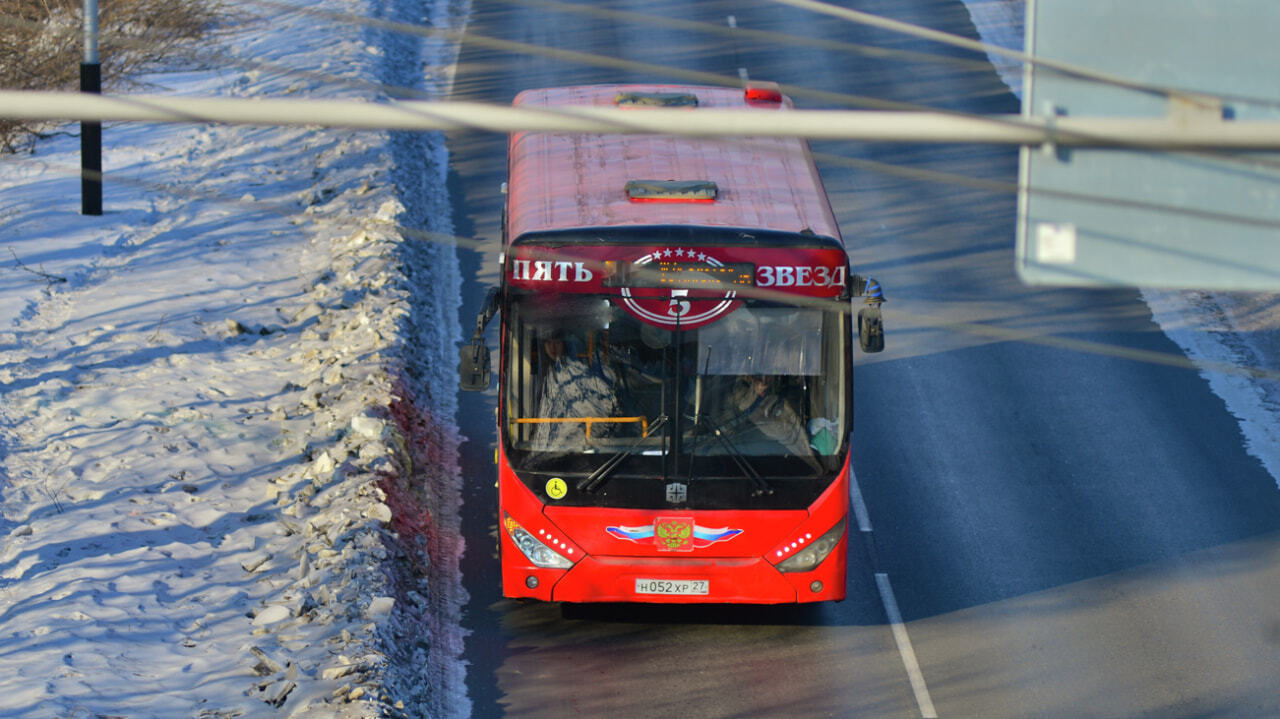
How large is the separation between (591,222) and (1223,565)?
621 centimetres

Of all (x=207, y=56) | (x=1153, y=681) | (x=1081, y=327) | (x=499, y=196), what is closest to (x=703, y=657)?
(x=1153, y=681)

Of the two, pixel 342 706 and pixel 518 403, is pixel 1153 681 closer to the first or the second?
pixel 518 403

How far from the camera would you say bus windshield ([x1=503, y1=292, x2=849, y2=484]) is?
1080 centimetres

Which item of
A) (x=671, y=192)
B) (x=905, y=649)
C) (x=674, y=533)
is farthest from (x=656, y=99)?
(x=905, y=649)

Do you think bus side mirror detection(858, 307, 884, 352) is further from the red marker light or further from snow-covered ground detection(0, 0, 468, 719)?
snow-covered ground detection(0, 0, 468, 719)

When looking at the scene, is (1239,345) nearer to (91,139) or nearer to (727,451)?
(727,451)

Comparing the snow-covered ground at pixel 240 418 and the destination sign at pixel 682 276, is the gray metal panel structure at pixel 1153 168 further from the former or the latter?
the snow-covered ground at pixel 240 418

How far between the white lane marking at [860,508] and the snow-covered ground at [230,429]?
11.7ft

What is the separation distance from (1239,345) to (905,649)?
8.09 meters

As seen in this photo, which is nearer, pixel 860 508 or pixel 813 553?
pixel 813 553


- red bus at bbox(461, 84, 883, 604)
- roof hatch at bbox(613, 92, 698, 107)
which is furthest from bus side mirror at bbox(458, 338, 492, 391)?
roof hatch at bbox(613, 92, 698, 107)

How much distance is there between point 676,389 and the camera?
35.4 feet

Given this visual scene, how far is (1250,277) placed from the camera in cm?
548

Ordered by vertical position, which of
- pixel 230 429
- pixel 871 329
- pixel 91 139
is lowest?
pixel 230 429
